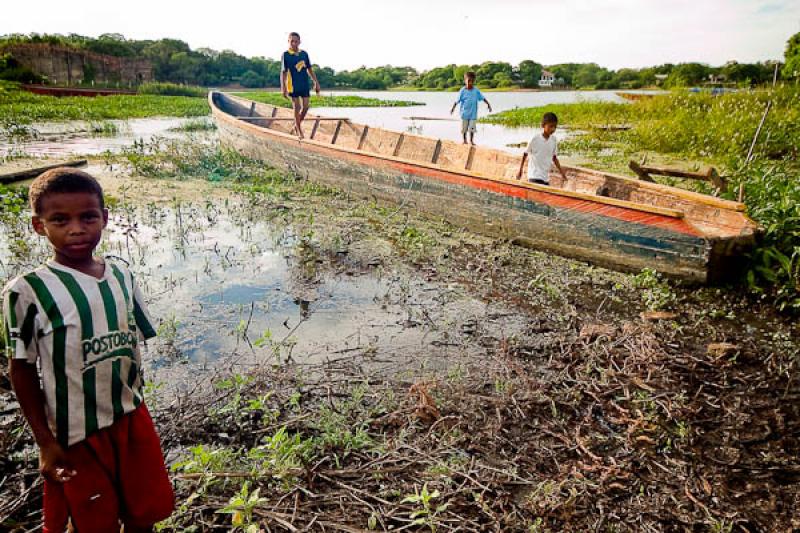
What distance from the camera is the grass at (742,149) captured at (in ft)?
13.5

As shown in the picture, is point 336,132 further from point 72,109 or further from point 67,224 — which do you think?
point 72,109

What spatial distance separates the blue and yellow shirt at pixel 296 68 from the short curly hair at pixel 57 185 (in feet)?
21.8

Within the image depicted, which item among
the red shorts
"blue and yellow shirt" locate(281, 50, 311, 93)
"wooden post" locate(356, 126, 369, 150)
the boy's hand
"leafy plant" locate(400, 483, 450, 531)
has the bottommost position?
"leafy plant" locate(400, 483, 450, 531)

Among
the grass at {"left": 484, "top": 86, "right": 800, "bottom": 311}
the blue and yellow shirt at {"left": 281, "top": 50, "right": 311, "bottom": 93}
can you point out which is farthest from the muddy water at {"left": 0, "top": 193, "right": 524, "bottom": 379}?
the blue and yellow shirt at {"left": 281, "top": 50, "right": 311, "bottom": 93}

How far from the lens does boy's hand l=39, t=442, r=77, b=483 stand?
1.25m

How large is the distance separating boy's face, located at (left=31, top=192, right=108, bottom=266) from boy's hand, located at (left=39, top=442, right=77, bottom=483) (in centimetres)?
48

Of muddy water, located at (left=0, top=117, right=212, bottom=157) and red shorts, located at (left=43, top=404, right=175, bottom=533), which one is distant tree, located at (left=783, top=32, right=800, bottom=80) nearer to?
muddy water, located at (left=0, top=117, right=212, bottom=157)

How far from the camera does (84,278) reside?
1.34m

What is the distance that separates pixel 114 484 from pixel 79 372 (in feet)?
1.11

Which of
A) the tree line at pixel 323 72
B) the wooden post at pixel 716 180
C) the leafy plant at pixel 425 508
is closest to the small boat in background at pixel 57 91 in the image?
the tree line at pixel 323 72

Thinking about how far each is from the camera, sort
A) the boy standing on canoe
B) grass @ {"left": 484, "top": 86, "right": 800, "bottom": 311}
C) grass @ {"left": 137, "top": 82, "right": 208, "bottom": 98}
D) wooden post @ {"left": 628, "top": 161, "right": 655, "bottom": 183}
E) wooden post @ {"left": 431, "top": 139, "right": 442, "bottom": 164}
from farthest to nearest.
A: 1. grass @ {"left": 137, "top": 82, "right": 208, "bottom": 98}
2. wooden post @ {"left": 431, "top": 139, "right": 442, "bottom": 164}
3. the boy standing on canoe
4. wooden post @ {"left": 628, "top": 161, "right": 655, "bottom": 183}
5. grass @ {"left": 484, "top": 86, "right": 800, "bottom": 311}

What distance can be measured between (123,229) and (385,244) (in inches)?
119

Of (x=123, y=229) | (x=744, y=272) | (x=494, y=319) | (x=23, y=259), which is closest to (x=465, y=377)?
(x=494, y=319)

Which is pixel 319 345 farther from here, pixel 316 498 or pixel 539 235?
pixel 539 235
